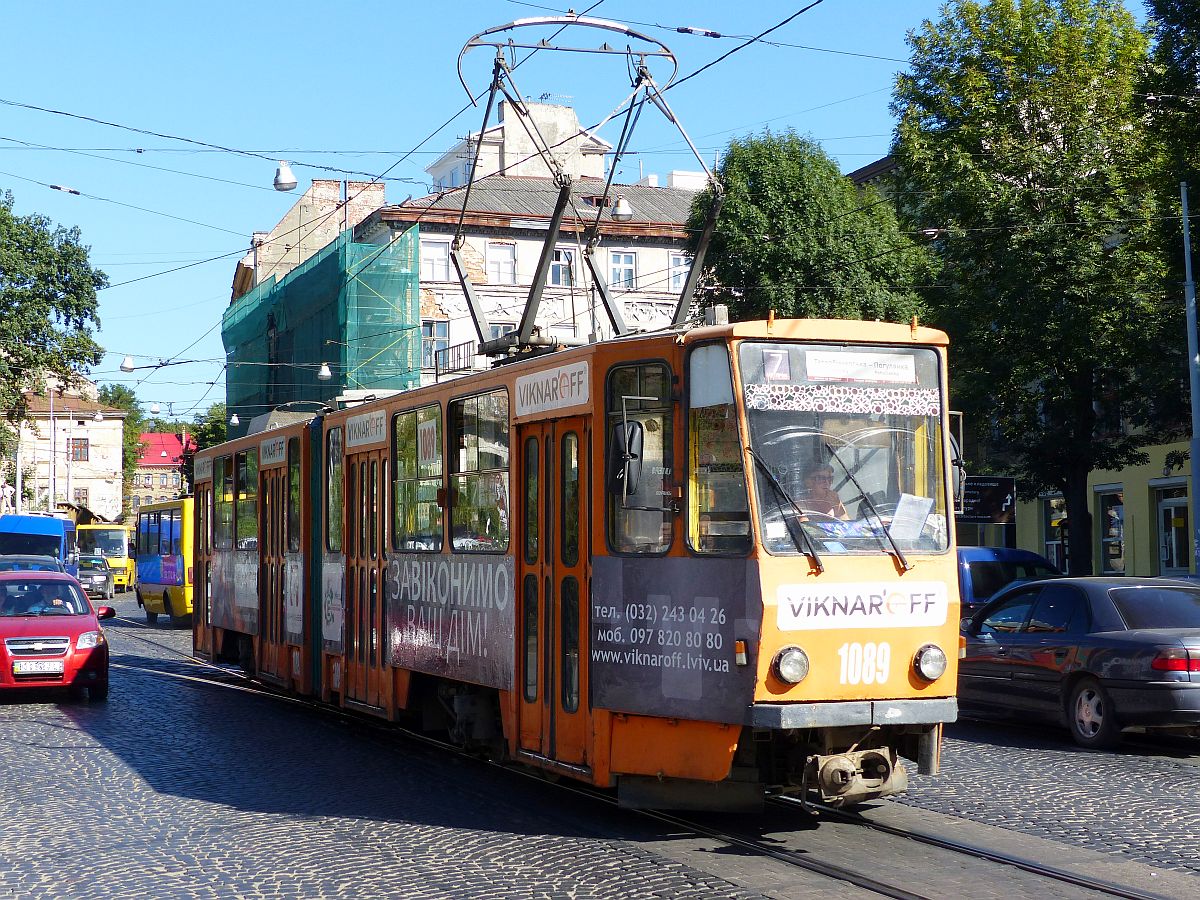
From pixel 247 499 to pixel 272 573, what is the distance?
170cm

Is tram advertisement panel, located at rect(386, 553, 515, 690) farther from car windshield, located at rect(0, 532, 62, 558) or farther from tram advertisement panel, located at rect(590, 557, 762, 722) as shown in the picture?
car windshield, located at rect(0, 532, 62, 558)

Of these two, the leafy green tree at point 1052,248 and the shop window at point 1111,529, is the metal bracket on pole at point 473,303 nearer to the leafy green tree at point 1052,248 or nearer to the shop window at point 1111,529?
the leafy green tree at point 1052,248

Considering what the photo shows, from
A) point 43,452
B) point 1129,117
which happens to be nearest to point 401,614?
point 1129,117

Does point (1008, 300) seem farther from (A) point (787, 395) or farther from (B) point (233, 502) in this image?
(A) point (787, 395)

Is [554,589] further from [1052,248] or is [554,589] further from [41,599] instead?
[1052,248]

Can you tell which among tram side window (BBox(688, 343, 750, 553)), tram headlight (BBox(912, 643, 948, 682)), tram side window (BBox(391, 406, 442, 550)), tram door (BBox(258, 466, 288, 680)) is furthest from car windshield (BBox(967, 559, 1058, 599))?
tram side window (BBox(688, 343, 750, 553))

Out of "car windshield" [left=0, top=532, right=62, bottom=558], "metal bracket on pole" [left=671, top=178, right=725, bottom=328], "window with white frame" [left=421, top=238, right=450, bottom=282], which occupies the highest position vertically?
"window with white frame" [left=421, top=238, right=450, bottom=282]

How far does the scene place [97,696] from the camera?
17.4 metres

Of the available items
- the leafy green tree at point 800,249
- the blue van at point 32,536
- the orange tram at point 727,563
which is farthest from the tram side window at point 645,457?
the blue van at point 32,536

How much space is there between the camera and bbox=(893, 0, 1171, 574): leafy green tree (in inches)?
1041

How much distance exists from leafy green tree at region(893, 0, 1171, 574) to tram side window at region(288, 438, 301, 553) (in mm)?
14632

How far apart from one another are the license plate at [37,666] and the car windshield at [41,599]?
799mm

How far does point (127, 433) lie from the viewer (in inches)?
4887

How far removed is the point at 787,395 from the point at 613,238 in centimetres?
5778
